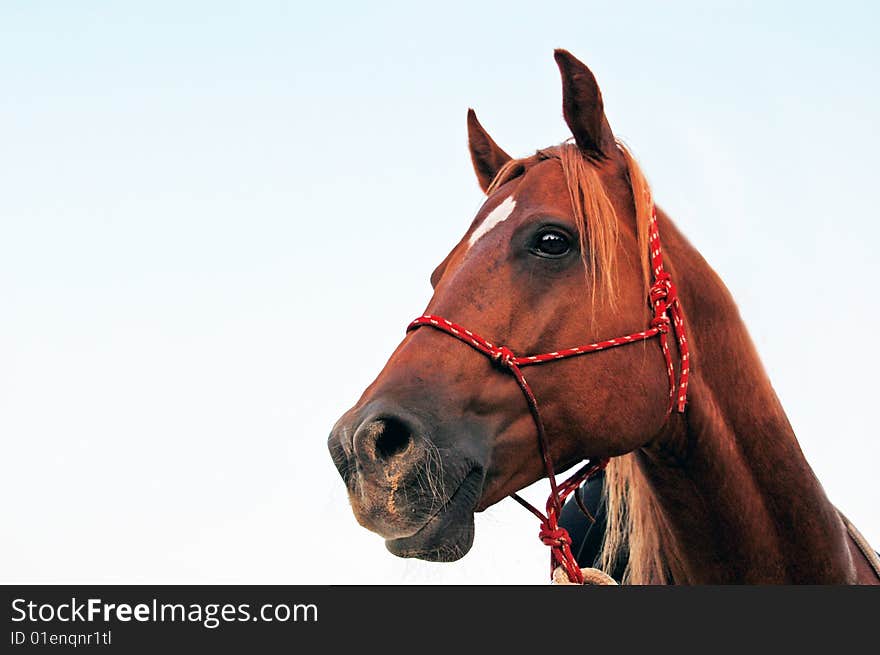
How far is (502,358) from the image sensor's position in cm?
326

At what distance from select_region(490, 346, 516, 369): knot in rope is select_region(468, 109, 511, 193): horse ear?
149cm

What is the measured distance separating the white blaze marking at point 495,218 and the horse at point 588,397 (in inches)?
0.5

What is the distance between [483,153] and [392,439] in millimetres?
2016

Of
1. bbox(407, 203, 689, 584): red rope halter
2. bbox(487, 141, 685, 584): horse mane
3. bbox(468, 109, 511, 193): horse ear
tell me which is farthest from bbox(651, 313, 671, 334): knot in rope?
bbox(468, 109, 511, 193): horse ear

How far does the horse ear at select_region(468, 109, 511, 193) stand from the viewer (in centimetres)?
452

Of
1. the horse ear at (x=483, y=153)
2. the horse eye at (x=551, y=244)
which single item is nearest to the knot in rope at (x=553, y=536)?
the horse eye at (x=551, y=244)

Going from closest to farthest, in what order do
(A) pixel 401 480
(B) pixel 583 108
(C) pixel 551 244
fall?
(A) pixel 401 480
(C) pixel 551 244
(B) pixel 583 108

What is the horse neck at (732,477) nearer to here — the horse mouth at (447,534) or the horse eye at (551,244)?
the horse eye at (551,244)

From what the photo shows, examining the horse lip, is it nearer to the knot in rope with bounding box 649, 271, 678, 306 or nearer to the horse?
the horse

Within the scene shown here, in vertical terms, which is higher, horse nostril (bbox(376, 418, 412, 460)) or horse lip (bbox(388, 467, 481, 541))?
horse nostril (bbox(376, 418, 412, 460))

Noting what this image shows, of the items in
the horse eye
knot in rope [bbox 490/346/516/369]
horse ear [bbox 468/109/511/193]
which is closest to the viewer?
knot in rope [bbox 490/346/516/369]

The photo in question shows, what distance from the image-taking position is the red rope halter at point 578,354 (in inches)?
129

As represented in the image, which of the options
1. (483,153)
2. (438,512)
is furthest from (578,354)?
(483,153)

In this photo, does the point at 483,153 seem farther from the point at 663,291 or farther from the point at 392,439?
the point at 392,439
